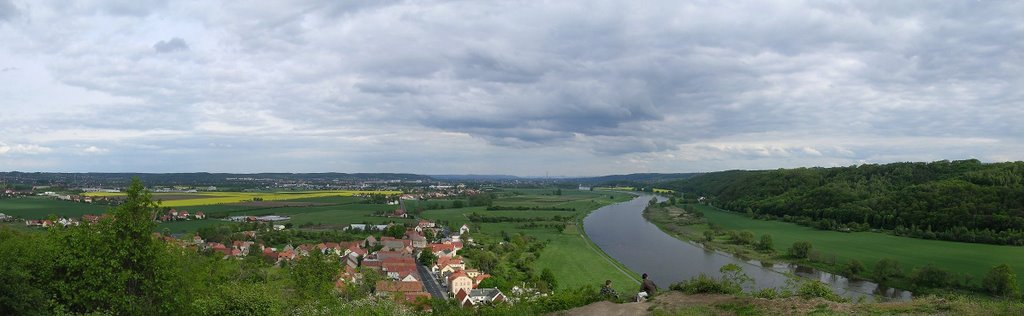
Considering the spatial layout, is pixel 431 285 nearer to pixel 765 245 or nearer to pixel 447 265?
pixel 447 265

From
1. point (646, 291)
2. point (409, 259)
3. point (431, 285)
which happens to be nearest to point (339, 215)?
point (409, 259)

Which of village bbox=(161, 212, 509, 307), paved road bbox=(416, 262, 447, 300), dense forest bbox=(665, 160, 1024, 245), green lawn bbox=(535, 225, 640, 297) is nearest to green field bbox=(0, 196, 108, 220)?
village bbox=(161, 212, 509, 307)

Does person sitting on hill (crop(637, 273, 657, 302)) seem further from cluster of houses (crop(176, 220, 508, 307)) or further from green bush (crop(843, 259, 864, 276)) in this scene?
green bush (crop(843, 259, 864, 276))

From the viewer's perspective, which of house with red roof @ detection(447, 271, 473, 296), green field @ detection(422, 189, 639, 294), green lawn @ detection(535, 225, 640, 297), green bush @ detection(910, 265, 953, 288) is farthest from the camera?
green field @ detection(422, 189, 639, 294)

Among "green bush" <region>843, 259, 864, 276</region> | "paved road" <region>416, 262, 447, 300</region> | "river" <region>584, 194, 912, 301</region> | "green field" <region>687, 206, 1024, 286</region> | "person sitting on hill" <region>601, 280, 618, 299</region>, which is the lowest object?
"paved road" <region>416, 262, 447, 300</region>

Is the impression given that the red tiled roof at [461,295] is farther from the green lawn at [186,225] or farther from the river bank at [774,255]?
the green lawn at [186,225]

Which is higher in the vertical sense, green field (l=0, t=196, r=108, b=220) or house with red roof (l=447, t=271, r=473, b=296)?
green field (l=0, t=196, r=108, b=220)

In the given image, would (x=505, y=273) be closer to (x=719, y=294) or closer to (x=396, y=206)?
Answer: (x=719, y=294)
